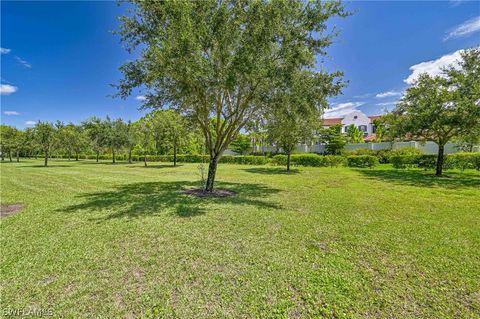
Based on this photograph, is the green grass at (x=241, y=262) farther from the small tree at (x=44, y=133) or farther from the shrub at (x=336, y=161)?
the small tree at (x=44, y=133)

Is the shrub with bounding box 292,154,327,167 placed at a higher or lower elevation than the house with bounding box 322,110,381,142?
lower

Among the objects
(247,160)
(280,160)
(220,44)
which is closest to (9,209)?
(220,44)

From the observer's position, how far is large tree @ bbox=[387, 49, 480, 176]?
13328mm

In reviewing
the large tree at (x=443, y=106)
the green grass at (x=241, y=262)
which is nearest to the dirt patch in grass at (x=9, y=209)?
the green grass at (x=241, y=262)

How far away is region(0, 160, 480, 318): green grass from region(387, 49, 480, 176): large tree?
936 cm

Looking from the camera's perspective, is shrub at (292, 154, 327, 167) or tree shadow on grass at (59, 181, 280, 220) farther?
shrub at (292, 154, 327, 167)

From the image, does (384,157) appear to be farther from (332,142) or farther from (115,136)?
(115,136)

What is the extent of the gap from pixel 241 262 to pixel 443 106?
17497mm

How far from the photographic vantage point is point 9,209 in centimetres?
684

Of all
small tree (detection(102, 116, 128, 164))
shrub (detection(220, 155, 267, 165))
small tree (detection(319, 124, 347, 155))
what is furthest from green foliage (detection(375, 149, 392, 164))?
small tree (detection(102, 116, 128, 164))

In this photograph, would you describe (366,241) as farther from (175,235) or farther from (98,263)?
(98,263)

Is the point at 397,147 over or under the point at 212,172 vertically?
over

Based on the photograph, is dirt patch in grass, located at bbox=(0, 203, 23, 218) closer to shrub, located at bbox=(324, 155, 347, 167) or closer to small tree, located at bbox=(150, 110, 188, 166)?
small tree, located at bbox=(150, 110, 188, 166)

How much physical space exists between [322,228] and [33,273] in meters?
5.45
